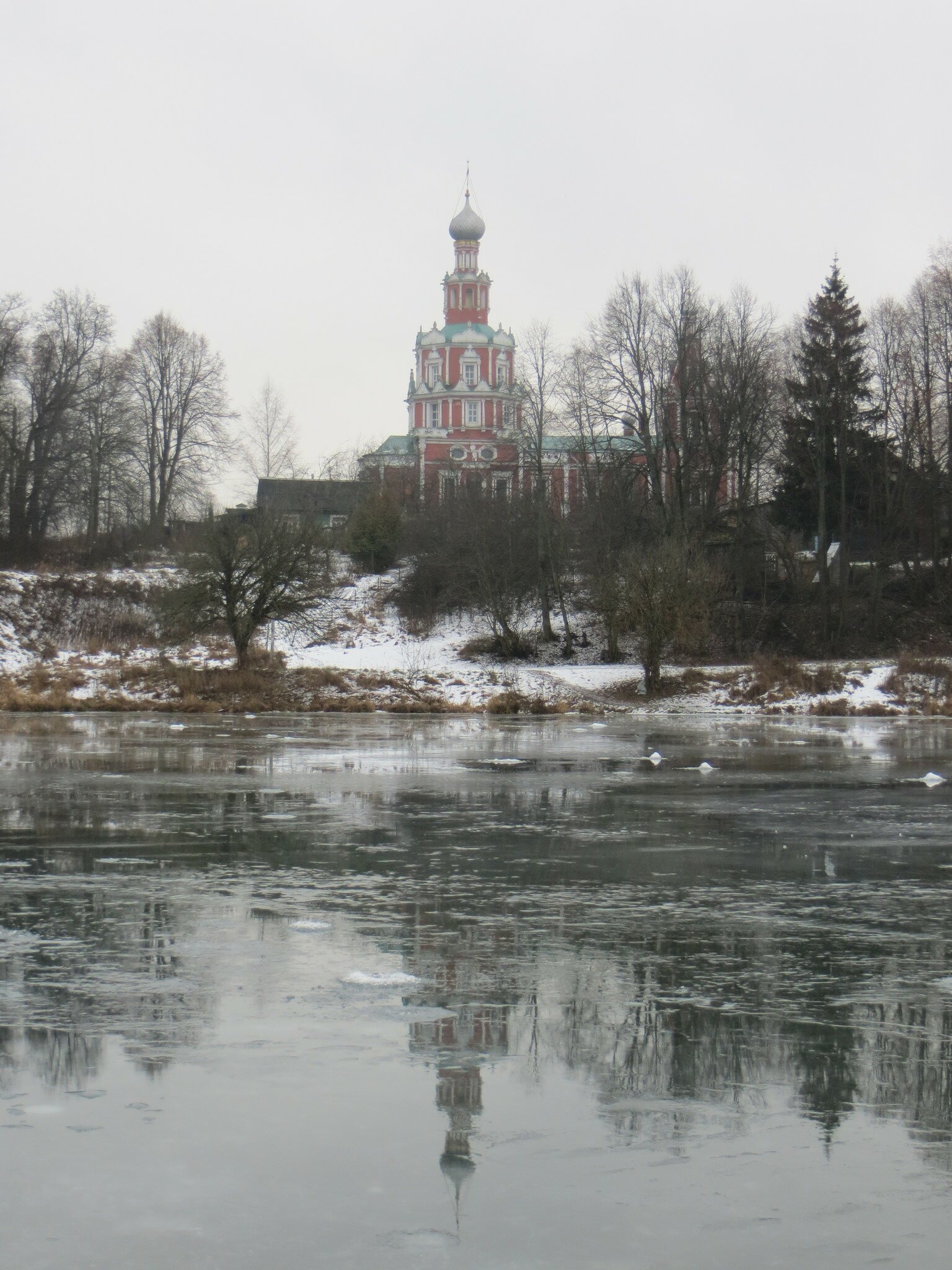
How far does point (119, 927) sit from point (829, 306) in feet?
161

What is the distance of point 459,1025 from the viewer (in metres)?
6.31

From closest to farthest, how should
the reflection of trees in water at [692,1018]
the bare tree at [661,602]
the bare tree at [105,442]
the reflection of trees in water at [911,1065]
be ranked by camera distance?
the reflection of trees in water at [911,1065] < the reflection of trees in water at [692,1018] < the bare tree at [661,602] < the bare tree at [105,442]

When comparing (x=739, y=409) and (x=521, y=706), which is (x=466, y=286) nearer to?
(x=739, y=409)

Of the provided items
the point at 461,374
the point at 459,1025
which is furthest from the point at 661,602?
the point at 461,374

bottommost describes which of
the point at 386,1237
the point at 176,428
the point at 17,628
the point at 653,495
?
the point at 386,1237

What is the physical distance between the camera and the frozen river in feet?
13.7

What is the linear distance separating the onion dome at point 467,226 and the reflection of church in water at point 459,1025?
355ft

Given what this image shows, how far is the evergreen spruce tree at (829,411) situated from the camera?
50250 mm

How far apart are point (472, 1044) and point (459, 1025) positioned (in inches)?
10.7

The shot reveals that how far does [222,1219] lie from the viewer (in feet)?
13.7

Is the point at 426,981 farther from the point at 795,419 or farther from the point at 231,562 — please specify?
the point at 795,419

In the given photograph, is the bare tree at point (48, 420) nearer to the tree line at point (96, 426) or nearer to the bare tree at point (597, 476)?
the tree line at point (96, 426)

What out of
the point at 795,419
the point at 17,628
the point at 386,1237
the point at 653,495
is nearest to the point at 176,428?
the point at 17,628

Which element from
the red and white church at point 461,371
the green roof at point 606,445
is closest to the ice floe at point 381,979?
the green roof at point 606,445
